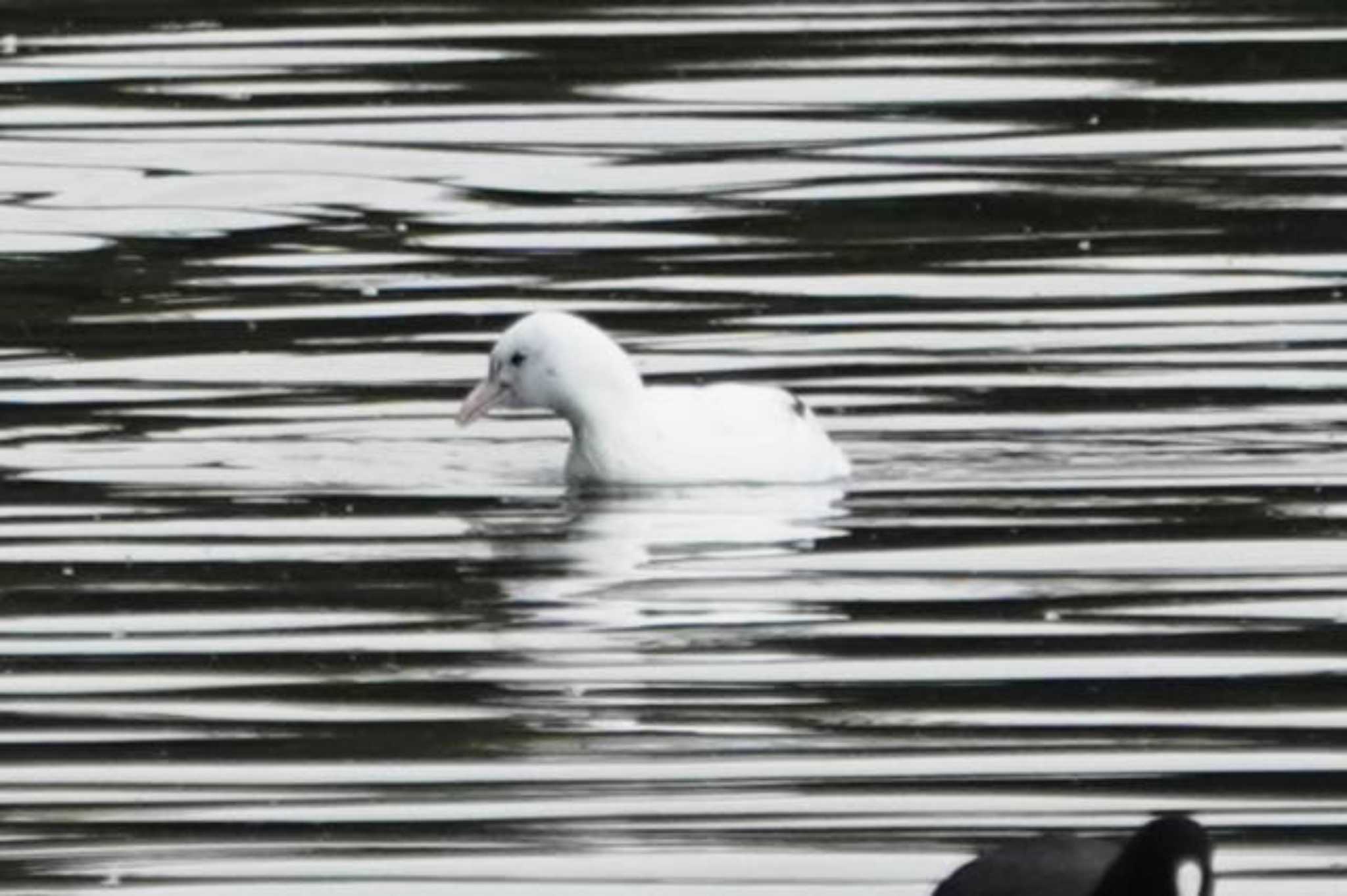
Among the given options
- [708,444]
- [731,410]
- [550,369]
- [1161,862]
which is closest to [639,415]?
[708,444]

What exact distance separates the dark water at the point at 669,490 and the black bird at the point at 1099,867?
1.13 meters

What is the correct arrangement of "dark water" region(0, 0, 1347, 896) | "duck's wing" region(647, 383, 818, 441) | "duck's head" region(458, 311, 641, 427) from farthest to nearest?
"duck's head" region(458, 311, 641, 427) → "duck's wing" region(647, 383, 818, 441) → "dark water" region(0, 0, 1347, 896)

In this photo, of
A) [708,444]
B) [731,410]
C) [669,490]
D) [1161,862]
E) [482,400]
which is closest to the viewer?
[1161,862]

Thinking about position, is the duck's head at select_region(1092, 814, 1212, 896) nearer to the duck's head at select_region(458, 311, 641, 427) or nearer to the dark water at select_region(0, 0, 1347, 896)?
the dark water at select_region(0, 0, 1347, 896)

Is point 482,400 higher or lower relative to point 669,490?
higher

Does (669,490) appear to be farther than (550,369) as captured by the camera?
No

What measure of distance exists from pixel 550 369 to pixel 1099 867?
24.5ft

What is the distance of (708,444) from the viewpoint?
16.0 meters

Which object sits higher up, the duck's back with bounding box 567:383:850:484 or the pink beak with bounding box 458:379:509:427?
the pink beak with bounding box 458:379:509:427

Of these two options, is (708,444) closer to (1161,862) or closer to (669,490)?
(669,490)

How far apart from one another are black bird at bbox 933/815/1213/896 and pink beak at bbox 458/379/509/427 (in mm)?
6786

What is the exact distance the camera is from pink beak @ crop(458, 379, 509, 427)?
16.4m

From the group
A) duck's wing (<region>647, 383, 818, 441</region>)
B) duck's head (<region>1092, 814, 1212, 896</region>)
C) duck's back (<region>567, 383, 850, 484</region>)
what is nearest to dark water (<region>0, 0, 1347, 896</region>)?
duck's back (<region>567, 383, 850, 484</region>)

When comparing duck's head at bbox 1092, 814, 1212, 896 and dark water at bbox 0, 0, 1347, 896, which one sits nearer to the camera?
duck's head at bbox 1092, 814, 1212, 896
